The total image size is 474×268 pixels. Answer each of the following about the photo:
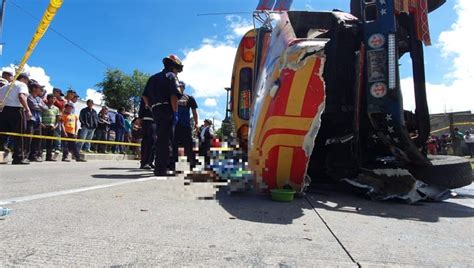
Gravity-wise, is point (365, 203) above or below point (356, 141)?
below

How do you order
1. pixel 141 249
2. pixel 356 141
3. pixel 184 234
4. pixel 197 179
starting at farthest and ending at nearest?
pixel 197 179 → pixel 356 141 → pixel 184 234 → pixel 141 249

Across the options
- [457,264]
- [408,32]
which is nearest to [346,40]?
[408,32]

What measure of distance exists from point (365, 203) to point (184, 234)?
7.70 ft

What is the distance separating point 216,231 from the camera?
227 centimetres

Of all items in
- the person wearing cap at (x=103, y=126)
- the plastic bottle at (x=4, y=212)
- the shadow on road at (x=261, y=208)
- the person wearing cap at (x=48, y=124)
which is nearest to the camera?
the plastic bottle at (x=4, y=212)

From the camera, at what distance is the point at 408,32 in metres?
4.25

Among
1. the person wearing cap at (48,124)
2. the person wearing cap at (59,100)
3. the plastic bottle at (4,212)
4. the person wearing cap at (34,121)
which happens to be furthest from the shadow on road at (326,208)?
the person wearing cap at (59,100)

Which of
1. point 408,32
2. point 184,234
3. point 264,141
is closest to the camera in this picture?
point 184,234

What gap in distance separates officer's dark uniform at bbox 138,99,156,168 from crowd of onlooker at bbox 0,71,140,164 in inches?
88.4

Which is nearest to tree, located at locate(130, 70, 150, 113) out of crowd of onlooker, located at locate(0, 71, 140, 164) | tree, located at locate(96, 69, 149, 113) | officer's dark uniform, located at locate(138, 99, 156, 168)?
tree, located at locate(96, 69, 149, 113)

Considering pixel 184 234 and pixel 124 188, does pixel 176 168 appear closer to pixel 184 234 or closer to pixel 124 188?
pixel 124 188

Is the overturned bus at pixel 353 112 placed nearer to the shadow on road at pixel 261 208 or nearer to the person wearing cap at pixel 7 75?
the shadow on road at pixel 261 208

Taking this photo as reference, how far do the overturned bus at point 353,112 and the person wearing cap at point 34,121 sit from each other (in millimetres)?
6045

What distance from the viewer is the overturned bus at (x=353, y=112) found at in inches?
132
